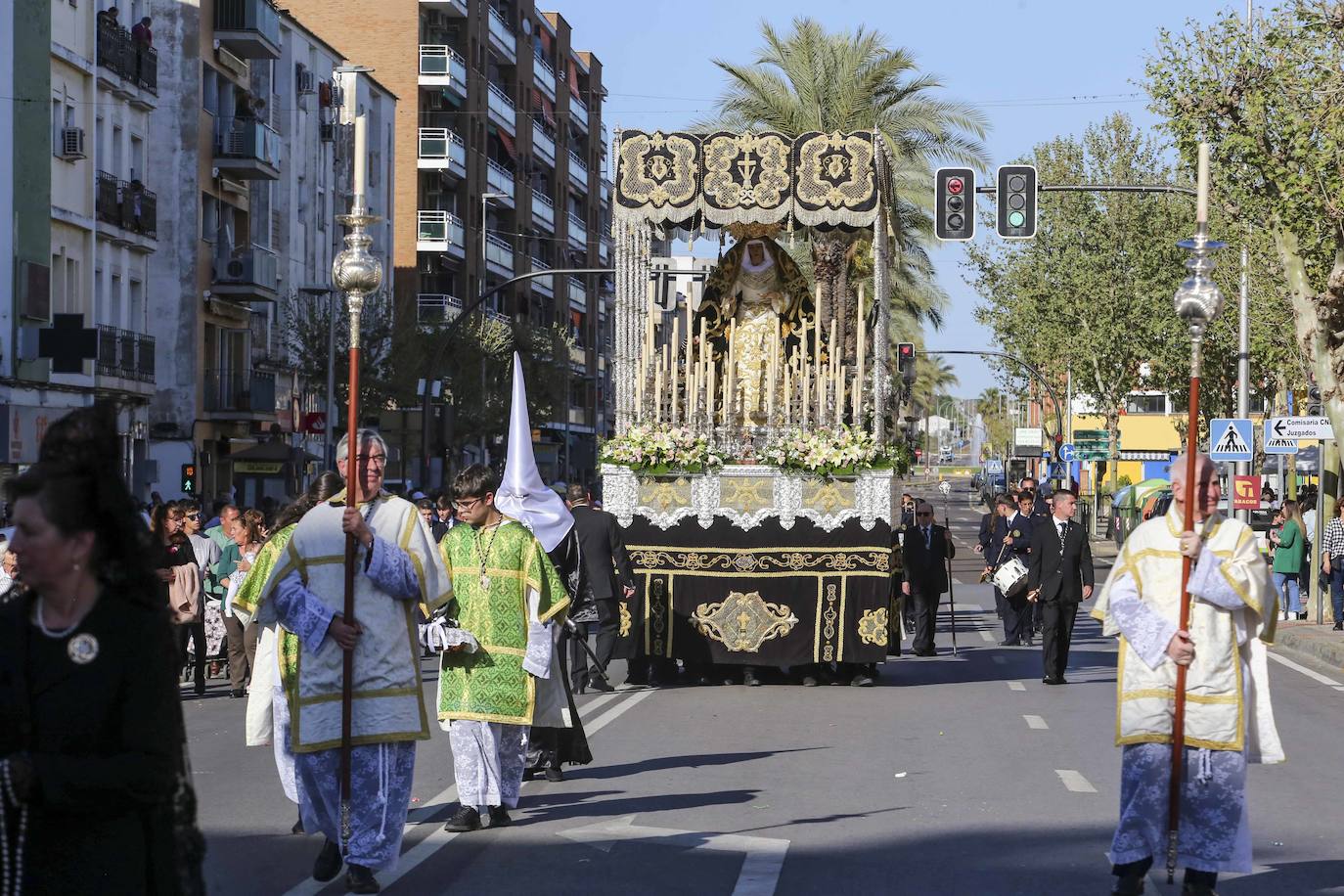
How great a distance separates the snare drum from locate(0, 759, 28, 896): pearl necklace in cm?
1893

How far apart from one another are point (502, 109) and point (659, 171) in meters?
63.6

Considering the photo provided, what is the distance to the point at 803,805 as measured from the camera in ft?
37.0

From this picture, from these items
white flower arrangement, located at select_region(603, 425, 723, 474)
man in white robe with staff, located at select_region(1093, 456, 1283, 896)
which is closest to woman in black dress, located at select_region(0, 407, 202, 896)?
man in white robe with staff, located at select_region(1093, 456, 1283, 896)

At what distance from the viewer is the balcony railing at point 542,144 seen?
293 ft

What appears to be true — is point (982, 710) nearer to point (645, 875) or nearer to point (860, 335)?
point (860, 335)

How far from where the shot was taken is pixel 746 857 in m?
9.59

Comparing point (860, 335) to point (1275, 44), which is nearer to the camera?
Result: point (860, 335)

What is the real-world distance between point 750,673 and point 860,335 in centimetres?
319

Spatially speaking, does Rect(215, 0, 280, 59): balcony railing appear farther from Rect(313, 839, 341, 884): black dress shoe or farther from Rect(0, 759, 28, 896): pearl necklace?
Rect(0, 759, 28, 896): pearl necklace

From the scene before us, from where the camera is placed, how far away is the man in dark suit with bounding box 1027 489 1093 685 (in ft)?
63.1

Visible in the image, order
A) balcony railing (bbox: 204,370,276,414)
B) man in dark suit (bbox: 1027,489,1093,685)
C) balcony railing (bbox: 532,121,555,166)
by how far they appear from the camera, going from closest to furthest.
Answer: man in dark suit (bbox: 1027,489,1093,685)
balcony railing (bbox: 204,370,276,414)
balcony railing (bbox: 532,121,555,166)

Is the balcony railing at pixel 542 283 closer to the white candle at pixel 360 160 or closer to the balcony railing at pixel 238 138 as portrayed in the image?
the balcony railing at pixel 238 138

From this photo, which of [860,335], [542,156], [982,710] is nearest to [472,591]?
[982,710]

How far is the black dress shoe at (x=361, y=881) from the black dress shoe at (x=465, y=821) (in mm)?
1652
